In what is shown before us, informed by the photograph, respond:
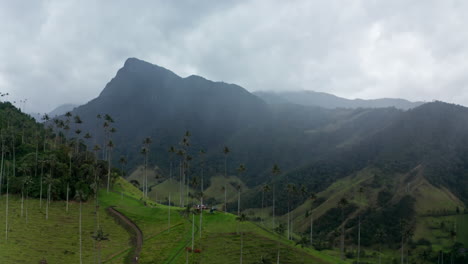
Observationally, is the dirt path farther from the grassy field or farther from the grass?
the grass

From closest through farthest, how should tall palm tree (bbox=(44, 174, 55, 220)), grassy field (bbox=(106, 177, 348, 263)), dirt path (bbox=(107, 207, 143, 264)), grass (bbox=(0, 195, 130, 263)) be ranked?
grass (bbox=(0, 195, 130, 263)), dirt path (bbox=(107, 207, 143, 264)), grassy field (bbox=(106, 177, 348, 263)), tall palm tree (bbox=(44, 174, 55, 220))

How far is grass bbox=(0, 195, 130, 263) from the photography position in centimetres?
8979

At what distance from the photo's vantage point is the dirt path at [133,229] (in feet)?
317

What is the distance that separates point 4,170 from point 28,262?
72.9 metres

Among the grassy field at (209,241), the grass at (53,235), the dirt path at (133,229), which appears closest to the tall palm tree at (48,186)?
the grass at (53,235)

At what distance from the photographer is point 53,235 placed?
345 feet

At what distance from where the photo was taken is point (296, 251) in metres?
104

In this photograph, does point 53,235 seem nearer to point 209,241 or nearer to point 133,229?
point 133,229

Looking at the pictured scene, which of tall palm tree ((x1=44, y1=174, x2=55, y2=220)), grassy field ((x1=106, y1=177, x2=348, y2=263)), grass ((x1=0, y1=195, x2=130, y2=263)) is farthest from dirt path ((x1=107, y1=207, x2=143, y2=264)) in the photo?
tall palm tree ((x1=44, y1=174, x2=55, y2=220))

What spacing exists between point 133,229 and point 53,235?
2290 centimetres

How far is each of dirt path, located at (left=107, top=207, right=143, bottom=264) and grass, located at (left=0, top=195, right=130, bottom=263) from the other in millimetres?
2183

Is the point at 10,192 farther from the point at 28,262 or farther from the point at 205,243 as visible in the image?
the point at 205,243

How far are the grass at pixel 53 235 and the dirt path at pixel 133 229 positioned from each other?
7.16 ft

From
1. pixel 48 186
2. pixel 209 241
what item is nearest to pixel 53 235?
pixel 48 186
